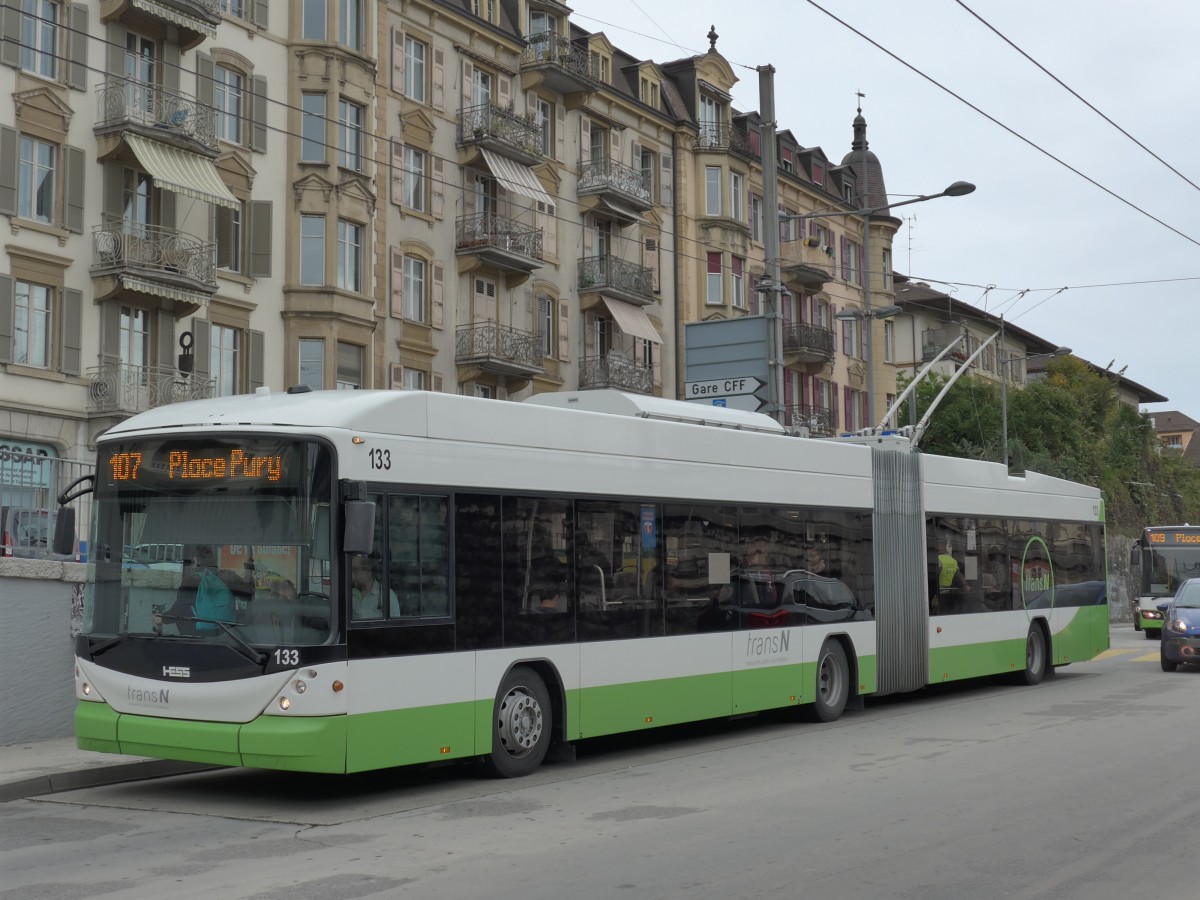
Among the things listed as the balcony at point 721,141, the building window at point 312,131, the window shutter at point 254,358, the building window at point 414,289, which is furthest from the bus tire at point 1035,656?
the balcony at point 721,141

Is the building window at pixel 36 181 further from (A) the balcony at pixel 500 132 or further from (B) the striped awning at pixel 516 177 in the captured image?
(B) the striped awning at pixel 516 177

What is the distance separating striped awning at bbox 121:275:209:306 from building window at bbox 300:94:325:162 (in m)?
4.77

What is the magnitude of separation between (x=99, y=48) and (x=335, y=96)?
5810 mm

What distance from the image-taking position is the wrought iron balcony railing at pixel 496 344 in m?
37.1

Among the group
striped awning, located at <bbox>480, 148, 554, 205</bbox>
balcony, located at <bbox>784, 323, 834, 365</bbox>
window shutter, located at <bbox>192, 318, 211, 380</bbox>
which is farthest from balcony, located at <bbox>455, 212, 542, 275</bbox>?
balcony, located at <bbox>784, 323, 834, 365</bbox>

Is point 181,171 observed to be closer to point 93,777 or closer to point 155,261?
point 155,261

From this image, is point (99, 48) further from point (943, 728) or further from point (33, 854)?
point (33, 854)

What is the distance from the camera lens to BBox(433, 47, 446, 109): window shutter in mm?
Result: 36750

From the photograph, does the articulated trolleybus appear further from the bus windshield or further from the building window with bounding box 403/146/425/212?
the building window with bounding box 403/146/425/212

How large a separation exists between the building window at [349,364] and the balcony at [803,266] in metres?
21.9

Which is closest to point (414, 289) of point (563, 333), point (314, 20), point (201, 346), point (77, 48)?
point (563, 333)

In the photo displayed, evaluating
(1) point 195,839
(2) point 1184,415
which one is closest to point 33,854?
(1) point 195,839

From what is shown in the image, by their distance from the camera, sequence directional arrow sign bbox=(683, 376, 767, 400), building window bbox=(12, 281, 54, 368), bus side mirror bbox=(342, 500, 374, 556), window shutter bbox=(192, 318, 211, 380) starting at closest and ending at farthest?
bus side mirror bbox=(342, 500, 374, 556), directional arrow sign bbox=(683, 376, 767, 400), building window bbox=(12, 281, 54, 368), window shutter bbox=(192, 318, 211, 380)

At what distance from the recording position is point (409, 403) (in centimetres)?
1098
